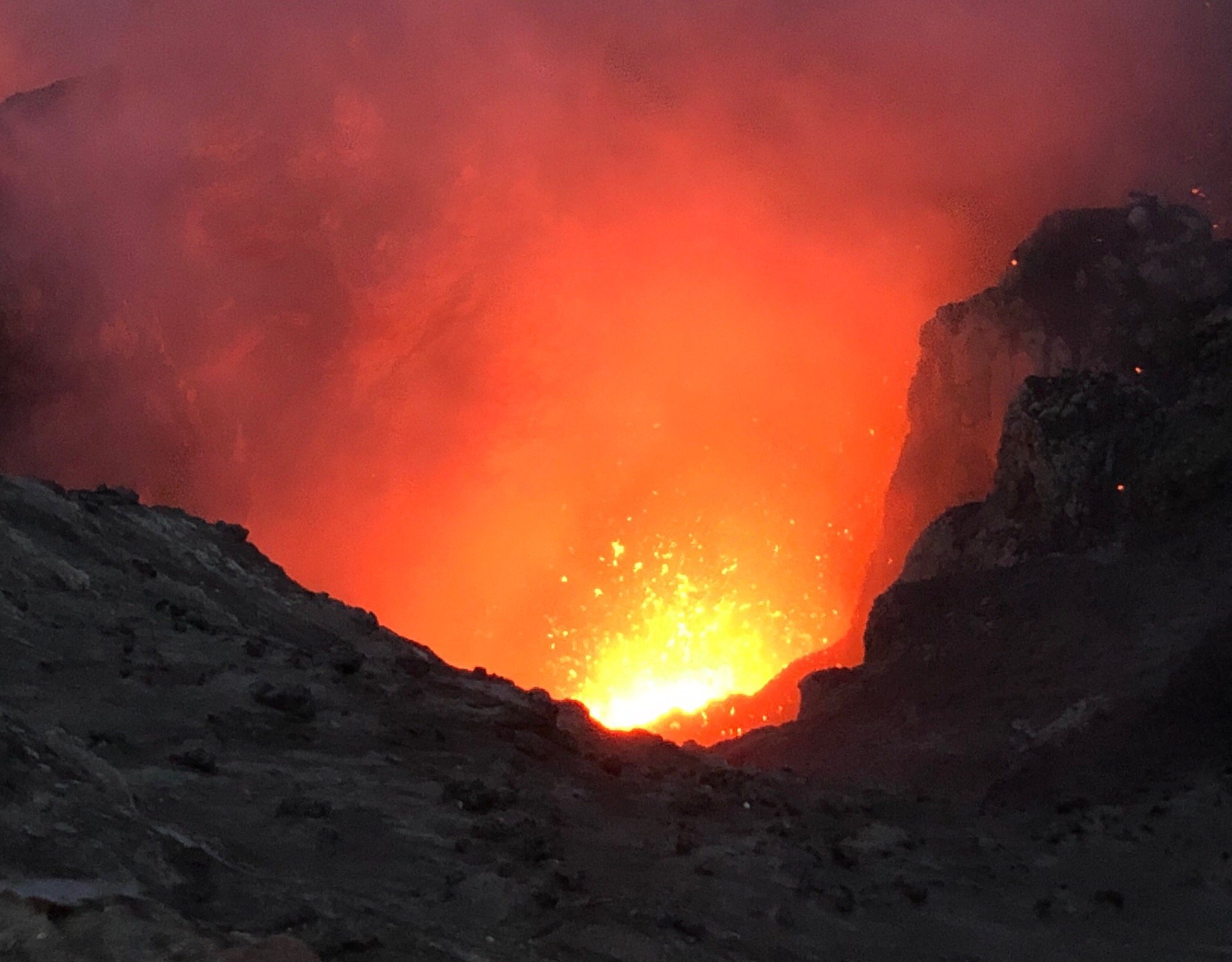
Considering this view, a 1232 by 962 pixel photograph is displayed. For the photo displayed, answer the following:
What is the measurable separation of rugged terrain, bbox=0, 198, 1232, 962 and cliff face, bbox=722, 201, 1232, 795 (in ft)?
0.21

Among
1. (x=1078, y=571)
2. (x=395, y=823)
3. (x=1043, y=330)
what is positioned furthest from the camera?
(x=1043, y=330)

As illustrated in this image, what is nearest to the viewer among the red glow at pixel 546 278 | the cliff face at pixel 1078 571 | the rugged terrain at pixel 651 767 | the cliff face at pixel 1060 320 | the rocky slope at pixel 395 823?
the rocky slope at pixel 395 823

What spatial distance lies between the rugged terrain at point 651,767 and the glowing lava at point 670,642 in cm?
1934

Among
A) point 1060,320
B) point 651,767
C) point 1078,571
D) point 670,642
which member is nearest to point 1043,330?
point 1060,320

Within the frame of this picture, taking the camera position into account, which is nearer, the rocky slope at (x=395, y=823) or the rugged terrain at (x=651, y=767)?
the rocky slope at (x=395, y=823)

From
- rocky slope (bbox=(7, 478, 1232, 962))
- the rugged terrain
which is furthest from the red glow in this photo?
rocky slope (bbox=(7, 478, 1232, 962))

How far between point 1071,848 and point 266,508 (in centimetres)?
3492

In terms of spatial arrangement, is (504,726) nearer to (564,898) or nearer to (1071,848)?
(564,898)

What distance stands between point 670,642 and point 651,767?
1257 inches

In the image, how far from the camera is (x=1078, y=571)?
1866 cm

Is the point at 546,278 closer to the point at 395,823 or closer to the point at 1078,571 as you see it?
the point at 1078,571

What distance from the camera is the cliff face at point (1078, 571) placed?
50.2 ft

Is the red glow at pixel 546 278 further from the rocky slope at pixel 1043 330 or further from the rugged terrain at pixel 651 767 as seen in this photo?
the rugged terrain at pixel 651 767

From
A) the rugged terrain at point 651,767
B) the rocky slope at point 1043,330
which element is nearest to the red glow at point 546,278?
the rocky slope at point 1043,330
